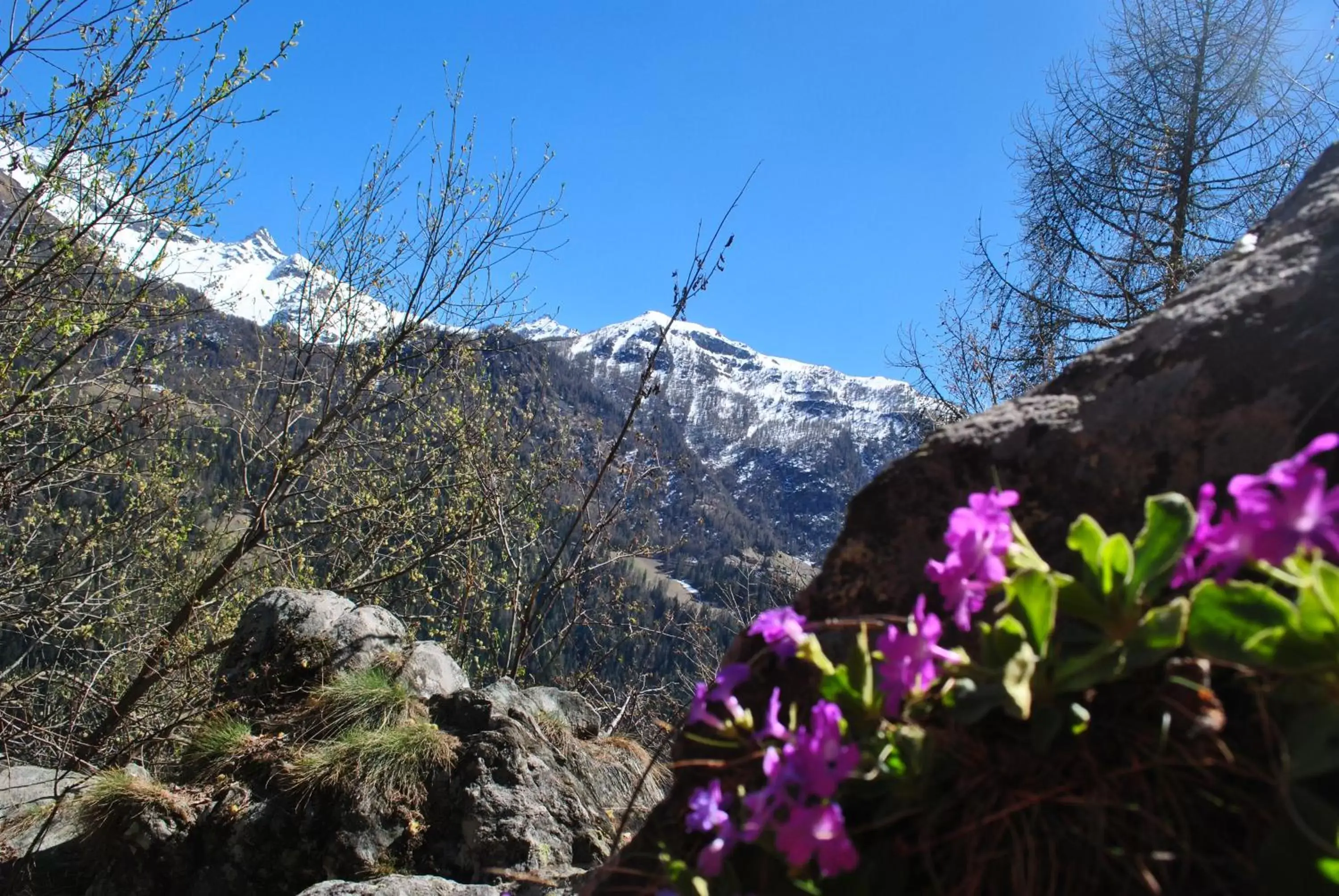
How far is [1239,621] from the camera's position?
776 mm

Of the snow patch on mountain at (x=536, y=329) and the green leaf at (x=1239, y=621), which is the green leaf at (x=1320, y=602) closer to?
the green leaf at (x=1239, y=621)

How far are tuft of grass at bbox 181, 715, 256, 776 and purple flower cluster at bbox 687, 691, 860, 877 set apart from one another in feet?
14.3

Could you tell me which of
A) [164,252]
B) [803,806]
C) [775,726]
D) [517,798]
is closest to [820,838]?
[803,806]

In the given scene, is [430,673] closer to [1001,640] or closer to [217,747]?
[217,747]

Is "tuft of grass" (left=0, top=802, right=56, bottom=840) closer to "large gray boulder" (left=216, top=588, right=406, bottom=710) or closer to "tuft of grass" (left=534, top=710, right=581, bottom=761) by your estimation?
"large gray boulder" (left=216, top=588, right=406, bottom=710)

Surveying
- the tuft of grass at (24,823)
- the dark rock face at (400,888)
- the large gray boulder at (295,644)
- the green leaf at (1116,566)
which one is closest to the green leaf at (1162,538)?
the green leaf at (1116,566)

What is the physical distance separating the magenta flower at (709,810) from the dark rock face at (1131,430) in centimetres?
21

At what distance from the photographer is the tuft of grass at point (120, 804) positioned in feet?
13.4

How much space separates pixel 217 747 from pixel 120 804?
519 mm

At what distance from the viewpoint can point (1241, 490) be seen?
29.8 inches

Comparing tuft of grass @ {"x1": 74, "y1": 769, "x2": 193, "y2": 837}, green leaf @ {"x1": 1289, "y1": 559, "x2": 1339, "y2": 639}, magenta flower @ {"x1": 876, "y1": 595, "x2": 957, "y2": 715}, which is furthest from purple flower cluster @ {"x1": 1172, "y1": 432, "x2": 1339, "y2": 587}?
tuft of grass @ {"x1": 74, "y1": 769, "x2": 193, "y2": 837}

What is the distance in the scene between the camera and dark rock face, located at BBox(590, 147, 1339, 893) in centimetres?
119

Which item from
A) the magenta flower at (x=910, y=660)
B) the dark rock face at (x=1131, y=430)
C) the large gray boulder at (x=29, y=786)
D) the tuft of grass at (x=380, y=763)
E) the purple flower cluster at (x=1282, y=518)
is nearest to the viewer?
the purple flower cluster at (x=1282, y=518)

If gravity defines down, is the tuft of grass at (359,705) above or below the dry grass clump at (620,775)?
below
